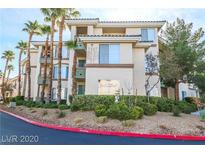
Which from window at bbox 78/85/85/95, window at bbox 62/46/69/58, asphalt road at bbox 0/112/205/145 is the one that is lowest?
asphalt road at bbox 0/112/205/145

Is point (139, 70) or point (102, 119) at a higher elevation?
point (139, 70)

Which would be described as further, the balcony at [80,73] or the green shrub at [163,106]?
the balcony at [80,73]

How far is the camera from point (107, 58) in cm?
1727

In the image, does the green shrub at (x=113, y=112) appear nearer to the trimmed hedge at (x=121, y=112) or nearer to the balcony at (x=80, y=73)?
the trimmed hedge at (x=121, y=112)

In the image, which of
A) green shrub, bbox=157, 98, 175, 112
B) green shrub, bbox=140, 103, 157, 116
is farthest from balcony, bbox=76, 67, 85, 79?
green shrub, bbox=140, 103, 157, 116

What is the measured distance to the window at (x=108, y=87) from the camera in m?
16.7

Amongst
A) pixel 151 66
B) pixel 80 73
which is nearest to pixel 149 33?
pixel 151 66

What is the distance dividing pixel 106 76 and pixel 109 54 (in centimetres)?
173

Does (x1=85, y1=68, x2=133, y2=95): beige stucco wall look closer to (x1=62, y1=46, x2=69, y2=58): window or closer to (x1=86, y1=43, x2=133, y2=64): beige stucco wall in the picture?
(x1=86, y1=43, x2=133, y2=64): beige stucco wall

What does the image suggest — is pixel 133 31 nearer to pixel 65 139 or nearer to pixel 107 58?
pixel 107 58

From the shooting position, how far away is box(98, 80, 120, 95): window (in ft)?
54.7

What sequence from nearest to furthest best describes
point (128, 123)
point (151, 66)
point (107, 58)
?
point (128, 123), point (107, 58), point (151, 66)


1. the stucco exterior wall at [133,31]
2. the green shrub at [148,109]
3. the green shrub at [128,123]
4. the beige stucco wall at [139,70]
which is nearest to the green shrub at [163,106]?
the green shrub at [148,109]
